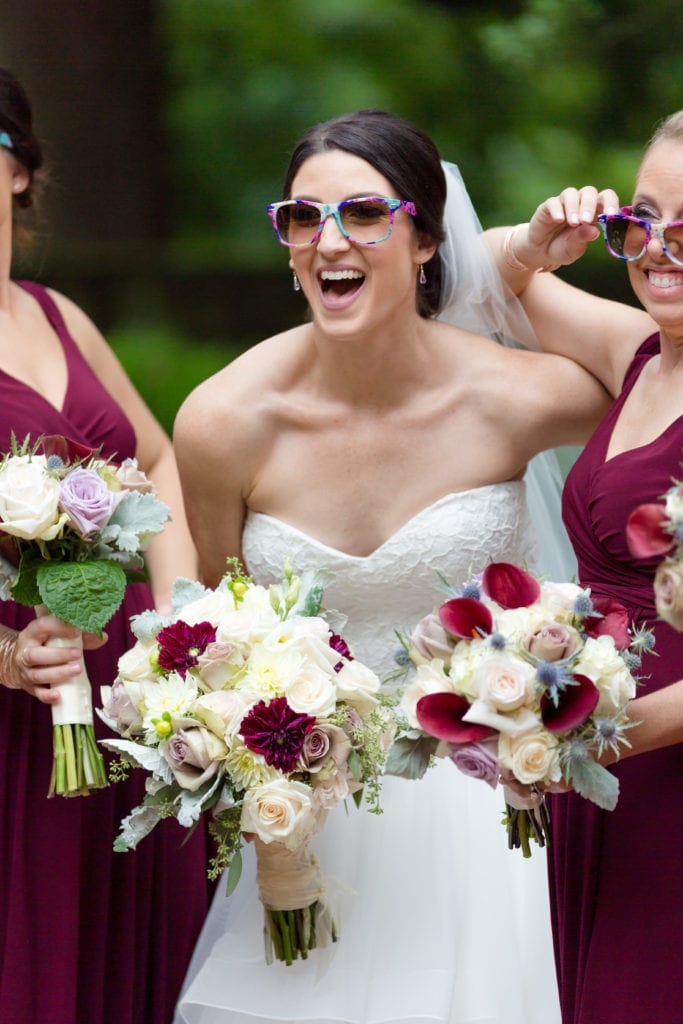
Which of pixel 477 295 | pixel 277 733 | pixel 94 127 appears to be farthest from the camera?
pixel 94 127

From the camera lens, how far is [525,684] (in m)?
2.22

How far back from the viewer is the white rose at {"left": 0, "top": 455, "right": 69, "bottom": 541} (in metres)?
2.56

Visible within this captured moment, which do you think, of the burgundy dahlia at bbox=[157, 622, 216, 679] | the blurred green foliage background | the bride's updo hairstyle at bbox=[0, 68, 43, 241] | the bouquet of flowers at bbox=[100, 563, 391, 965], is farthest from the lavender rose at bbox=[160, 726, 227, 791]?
the blurred green foliage background

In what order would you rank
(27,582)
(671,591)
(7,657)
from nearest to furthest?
(671,591) → (27,582) → (7,657)

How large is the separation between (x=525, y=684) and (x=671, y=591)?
1.07 feet

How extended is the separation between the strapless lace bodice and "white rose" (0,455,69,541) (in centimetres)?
76

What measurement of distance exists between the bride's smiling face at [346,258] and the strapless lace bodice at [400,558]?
1.56 feet

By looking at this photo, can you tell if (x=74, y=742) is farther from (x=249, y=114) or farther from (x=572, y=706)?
(x=249, y=114)

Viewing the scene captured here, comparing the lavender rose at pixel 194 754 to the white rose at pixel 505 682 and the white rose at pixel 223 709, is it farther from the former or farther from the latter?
the white rose at pixel 505 682

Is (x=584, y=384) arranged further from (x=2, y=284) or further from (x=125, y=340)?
(x=125, y=340)

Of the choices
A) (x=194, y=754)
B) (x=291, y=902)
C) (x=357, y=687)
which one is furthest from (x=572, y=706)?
(x=291, y=902)

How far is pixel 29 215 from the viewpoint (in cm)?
365

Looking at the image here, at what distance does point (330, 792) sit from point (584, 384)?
3.95 feet

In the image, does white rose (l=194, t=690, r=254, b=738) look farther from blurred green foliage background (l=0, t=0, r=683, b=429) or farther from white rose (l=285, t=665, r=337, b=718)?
blurred green foliage background (l=0, t=0, r=683, b=429)
